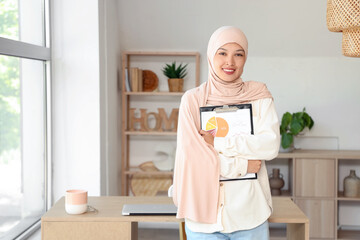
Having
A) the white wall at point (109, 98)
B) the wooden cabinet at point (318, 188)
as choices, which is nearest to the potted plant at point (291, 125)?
the wooden cabinet at point (318, 188)

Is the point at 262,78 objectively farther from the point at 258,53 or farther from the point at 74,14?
the point at 74,14

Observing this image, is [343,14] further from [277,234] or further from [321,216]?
[277,234]

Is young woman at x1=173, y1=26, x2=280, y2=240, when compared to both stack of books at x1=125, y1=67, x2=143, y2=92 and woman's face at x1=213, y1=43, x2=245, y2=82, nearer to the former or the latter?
woman's face at x1=213, y1=43, x2=245, y2=82

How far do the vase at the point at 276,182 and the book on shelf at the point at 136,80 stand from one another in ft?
4.63

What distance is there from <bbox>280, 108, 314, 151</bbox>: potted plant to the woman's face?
238cm

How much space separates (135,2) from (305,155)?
199 centimetres

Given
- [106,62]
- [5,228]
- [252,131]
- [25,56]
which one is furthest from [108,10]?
[252,131]

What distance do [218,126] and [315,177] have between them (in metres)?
2.50

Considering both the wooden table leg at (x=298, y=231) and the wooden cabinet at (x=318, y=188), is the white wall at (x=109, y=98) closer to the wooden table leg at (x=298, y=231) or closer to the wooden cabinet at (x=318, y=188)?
the wooden cabinet at (x=318, y=188)

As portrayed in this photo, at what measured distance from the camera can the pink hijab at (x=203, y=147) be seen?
2.14m

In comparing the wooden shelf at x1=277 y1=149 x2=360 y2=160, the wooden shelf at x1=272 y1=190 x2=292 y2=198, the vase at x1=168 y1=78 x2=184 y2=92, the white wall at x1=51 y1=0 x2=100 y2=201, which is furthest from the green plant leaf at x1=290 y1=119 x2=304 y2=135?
the white wall at x1=51 y1=0 x2=100 y2=201

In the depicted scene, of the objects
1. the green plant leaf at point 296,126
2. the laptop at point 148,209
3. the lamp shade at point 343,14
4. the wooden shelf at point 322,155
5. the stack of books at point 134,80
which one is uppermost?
the lamp shade at point 343,14

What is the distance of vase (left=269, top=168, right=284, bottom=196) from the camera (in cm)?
457

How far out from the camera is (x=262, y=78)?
477 centimetres
